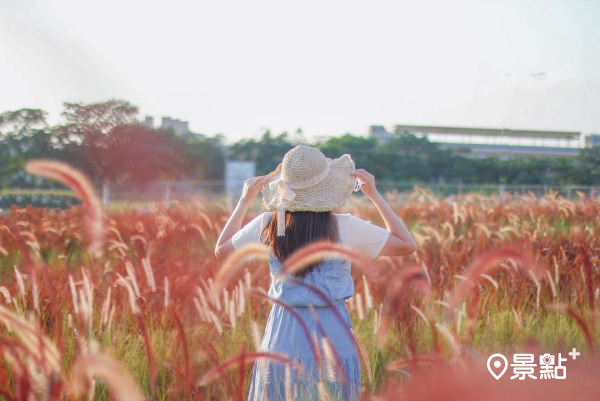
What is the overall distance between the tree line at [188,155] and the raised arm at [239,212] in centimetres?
844

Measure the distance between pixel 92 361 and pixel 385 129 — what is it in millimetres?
52170

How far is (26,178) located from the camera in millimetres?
11367

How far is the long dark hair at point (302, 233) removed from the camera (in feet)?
7.06

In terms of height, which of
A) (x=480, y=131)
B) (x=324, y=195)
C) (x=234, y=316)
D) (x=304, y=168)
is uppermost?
(x=480, y=131)

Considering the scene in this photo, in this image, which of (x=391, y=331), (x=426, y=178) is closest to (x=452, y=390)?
(x=391, y=331)

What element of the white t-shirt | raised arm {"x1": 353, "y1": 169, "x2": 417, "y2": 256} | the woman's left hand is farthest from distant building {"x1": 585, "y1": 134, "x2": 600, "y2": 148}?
the woman's left hand

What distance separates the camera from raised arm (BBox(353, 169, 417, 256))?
7.41ft

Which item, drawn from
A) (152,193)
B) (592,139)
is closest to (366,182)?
(152,193)

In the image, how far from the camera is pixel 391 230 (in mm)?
2322

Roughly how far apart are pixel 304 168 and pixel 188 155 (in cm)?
2768

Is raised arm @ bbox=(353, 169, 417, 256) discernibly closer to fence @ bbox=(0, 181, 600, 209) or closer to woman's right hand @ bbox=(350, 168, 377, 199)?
woman's right hand @ bbox=(350, 168, 377, 199)

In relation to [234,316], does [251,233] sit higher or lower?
higher

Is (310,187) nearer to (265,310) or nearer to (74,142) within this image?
(265,310)

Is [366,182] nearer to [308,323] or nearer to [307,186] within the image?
[307,186]
